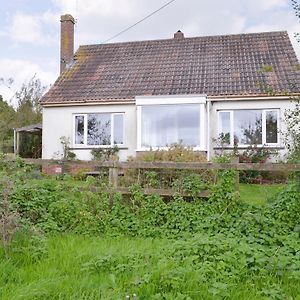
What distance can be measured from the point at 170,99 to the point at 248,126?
3.62 meters

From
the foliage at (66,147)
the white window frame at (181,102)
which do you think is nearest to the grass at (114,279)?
the white window frame at (181,102)

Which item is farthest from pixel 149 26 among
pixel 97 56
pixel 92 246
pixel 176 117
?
pixel 92 246

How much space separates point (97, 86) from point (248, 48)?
25.9 feet

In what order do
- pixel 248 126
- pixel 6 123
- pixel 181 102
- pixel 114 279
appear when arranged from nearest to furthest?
pixel 114 279, pixel 181 102, pixel 248 126, pixel 6 123

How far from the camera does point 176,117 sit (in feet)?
56.7

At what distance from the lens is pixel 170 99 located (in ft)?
55.6

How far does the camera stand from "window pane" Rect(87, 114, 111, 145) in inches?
715

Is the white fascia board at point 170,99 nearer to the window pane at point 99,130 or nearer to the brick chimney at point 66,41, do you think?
the window pane at point 99,130

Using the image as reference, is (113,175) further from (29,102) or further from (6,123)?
(29,102)

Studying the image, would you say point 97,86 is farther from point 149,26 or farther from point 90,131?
point 149,26

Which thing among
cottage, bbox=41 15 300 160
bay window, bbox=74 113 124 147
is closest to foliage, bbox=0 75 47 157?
cottage, bbox=41 15 300 160

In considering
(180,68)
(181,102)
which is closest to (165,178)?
(181,102)

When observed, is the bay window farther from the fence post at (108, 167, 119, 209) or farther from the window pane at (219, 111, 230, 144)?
the fence post at (108, 167, 119, 209)

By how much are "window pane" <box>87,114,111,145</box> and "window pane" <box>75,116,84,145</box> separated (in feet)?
1.20
